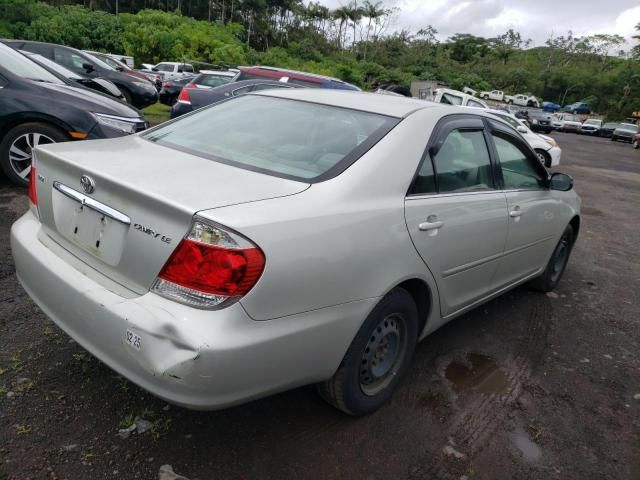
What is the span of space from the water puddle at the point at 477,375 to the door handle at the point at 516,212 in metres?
0.98

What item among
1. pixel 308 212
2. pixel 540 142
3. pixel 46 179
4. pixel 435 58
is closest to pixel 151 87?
pixel 540 142

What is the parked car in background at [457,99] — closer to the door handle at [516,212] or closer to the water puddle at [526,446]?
the door handle at [516,212]

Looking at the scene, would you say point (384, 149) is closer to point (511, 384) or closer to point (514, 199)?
point (514, 199)

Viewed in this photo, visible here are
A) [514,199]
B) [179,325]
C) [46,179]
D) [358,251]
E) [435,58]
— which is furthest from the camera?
[435,58]

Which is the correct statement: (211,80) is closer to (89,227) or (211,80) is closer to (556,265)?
(556,265)

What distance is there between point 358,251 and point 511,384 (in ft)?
5.38

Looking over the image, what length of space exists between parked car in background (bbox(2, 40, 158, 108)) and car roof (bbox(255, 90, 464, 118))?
→ 30.4 feet

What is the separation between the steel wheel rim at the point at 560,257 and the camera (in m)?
4.54

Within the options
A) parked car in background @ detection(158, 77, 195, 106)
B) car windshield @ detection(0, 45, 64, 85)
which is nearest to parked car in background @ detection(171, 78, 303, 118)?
car windshield @ detection(0, 45, 64, 85)

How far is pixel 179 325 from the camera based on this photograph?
1.79 meters

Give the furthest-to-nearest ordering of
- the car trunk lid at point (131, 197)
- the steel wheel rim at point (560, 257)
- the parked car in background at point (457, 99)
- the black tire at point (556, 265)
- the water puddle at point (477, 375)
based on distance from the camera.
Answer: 1. the parked car in background at point (457, 99)
2. the steel wheel rim at point (560, 257)
3. the black tire at point (556, 265)
4. the water puddle at point (477, 375)
5. the car trunk lid at point (131, 197)

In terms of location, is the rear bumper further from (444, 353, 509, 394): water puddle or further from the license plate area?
(444, 353, 509, 394): water puddle

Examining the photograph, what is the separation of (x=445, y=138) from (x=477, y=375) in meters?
1.50

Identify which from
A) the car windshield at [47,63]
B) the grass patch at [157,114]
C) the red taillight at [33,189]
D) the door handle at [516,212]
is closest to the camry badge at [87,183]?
the red taillight at [33,189]
